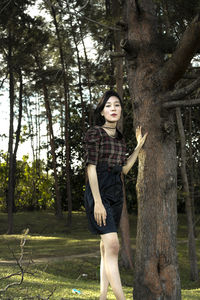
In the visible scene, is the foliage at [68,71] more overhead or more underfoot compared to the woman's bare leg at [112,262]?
more overhead

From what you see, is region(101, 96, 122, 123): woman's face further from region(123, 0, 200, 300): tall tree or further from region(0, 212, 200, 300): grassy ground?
region(0, 212, 200, 300): grassy ground

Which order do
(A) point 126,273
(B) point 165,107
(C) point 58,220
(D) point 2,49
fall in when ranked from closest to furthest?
1. (B) point 165,107
2. (A) point 126,273
3. (D) point 2,49
4. (C) point 58,220

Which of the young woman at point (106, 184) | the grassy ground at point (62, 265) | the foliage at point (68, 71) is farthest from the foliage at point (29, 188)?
the young woman at point (106, 184)

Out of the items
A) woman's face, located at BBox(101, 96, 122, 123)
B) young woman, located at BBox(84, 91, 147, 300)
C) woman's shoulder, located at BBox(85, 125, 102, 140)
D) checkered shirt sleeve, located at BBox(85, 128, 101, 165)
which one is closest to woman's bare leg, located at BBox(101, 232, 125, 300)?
young woman, located at BBox(84, 91, 147, 300)

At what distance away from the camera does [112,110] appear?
388 cm

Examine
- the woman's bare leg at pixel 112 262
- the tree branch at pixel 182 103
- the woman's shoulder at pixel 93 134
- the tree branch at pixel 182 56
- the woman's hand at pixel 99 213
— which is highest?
the tree branch at pixel 182 56

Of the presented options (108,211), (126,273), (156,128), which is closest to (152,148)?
(156,128)

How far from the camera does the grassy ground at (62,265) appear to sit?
5.91m

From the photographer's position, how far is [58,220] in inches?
840

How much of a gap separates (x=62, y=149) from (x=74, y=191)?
2.70 meters

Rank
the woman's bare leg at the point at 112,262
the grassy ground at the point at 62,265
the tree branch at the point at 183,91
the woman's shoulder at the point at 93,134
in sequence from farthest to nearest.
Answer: the grassy ground at the point at 62,265
the tree branch at the point at 183,91
the woman's shoulder at the point at 93,134
the woman's bare leg at the point at 112,262

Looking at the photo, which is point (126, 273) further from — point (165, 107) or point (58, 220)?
point (58, 220)

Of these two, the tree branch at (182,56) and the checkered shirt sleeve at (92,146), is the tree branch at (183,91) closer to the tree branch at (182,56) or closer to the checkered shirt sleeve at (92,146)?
the tree branch at (182,56)

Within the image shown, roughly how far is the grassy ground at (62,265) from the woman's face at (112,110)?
232cm
